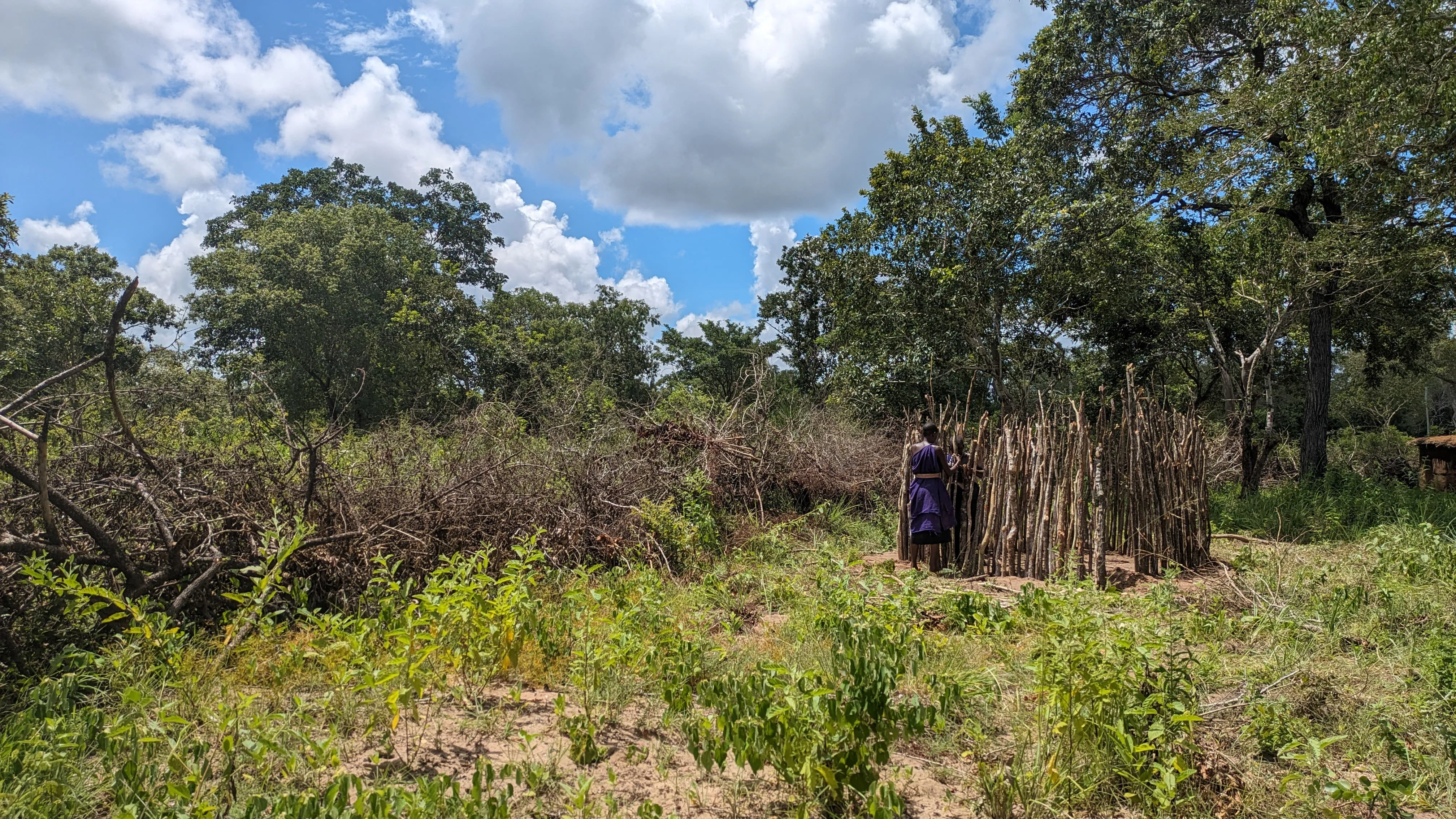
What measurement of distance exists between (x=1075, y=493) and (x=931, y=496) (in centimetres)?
125

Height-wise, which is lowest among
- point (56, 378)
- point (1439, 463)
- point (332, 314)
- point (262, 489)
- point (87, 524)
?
point (87, 524)

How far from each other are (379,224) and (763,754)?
23349mm

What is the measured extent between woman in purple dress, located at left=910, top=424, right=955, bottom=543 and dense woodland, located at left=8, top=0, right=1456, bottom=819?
47cm

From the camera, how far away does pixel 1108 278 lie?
39.9 ft

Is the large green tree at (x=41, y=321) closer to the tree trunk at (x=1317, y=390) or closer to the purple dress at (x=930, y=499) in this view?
the purple dress at (x=930, y=499)

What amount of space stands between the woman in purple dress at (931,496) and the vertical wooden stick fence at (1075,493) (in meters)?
0.23

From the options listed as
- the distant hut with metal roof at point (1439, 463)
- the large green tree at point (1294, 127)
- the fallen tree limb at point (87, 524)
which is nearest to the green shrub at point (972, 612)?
the fallen tree limb at point (87, 524)

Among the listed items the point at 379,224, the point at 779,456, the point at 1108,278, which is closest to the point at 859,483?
the point at 779,456

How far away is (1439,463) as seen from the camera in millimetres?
17172

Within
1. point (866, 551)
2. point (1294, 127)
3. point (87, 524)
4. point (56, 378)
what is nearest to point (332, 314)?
point (866, 551)

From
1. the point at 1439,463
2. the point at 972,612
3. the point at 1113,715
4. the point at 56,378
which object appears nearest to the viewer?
the point at 56,378

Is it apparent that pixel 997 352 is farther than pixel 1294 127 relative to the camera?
Yes

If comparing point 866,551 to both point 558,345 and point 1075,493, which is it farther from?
point 558,345

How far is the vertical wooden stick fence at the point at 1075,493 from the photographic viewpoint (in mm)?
5730
